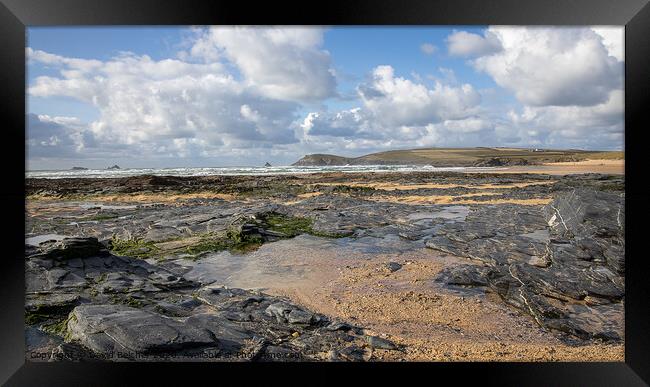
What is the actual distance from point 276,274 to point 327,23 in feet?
24.1

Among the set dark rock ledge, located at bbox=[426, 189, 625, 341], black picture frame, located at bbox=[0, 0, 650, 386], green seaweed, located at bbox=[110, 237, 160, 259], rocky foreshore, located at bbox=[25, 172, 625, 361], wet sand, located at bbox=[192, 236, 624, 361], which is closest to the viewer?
black picture frame, located at bbox=[0, 0, 650, 386]

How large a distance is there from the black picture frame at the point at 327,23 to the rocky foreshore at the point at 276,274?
506 mm

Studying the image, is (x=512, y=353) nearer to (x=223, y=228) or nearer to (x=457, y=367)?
(x=457, y=367)

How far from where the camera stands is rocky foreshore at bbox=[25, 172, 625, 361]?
602cm

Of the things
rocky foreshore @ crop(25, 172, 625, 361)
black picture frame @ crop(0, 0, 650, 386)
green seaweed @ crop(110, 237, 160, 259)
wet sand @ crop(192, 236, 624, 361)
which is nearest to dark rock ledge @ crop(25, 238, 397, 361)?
rocky foreshore @ crop(25, 172, 625, 361)

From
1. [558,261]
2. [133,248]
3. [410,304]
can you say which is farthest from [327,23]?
[133,248]

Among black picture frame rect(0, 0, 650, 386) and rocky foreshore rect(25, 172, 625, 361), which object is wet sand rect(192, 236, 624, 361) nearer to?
rocky foreshore rect(25, 172, 625, 361)

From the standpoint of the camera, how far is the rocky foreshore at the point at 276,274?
6.02 meters

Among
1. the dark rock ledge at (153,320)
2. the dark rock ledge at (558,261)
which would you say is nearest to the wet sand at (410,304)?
the dark rock ledge at (558,261)

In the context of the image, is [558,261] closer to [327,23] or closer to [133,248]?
[327,23]

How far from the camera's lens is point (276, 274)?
1055 centimetres

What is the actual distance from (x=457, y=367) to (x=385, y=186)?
109ft

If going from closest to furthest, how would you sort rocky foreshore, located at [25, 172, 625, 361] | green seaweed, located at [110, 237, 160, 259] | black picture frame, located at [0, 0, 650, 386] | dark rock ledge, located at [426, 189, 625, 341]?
black picture frame, located at [0, 0, 650, 386] < rocky foreshore, located at [25, 172, 625, 361] < dark rock ledge, located at [426, 189, 625, 341] < green seaweed, located at [110, 237, 160, 259]

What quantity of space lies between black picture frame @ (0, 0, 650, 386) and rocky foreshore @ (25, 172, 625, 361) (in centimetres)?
51
